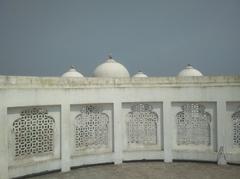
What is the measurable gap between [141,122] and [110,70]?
5.18 metres

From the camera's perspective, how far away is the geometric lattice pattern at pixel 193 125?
12.8m

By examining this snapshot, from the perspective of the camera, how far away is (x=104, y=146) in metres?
12.8

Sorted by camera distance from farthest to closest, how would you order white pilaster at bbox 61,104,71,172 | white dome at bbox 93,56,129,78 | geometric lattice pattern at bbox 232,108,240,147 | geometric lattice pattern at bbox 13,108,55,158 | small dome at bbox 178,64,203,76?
small dome at bbox 178,64,203,76 < white dome at bbox 93,56,129,78 < geometric lattice pattern at bbox 232,108,240,147 < white pilaster at bbox 61,104,71,172 < geometric lattice pattern at bbox 13,108,55,158

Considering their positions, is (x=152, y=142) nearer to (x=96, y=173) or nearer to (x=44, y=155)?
(x=96, y=173)

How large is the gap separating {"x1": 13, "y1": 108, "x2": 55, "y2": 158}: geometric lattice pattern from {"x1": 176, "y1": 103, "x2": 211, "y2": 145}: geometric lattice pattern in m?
5.92

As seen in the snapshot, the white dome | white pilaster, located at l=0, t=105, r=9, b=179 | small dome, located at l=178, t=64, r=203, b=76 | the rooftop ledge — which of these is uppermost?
small dome, located at l=178, t=64, r=203, b=76

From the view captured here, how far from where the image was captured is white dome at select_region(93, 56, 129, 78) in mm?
16969

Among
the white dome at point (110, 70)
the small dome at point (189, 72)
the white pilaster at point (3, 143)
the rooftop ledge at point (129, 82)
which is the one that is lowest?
the white pilaster at point (3, 143)

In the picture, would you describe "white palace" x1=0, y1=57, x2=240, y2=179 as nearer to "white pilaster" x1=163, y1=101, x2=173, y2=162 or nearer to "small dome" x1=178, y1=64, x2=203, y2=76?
"white pilaster" x1=163, y1=101, x2=173, y2=162

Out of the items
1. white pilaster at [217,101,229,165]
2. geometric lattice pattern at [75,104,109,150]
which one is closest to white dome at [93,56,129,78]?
geometric lattice pattern at [75,104,109,150]

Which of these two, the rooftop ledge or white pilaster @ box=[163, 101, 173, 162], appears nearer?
the rooftop ledge

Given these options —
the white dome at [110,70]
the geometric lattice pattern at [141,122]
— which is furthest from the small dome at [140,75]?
the geometric lattice pattern at [141,122]

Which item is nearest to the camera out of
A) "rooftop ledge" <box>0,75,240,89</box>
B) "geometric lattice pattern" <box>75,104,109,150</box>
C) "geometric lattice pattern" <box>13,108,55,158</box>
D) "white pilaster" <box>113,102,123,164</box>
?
"geometric lattice pattern" <box>13,108,55,158</box>

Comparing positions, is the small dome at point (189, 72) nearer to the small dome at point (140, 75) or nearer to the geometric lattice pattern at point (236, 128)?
the small dome at point (140, 75)
